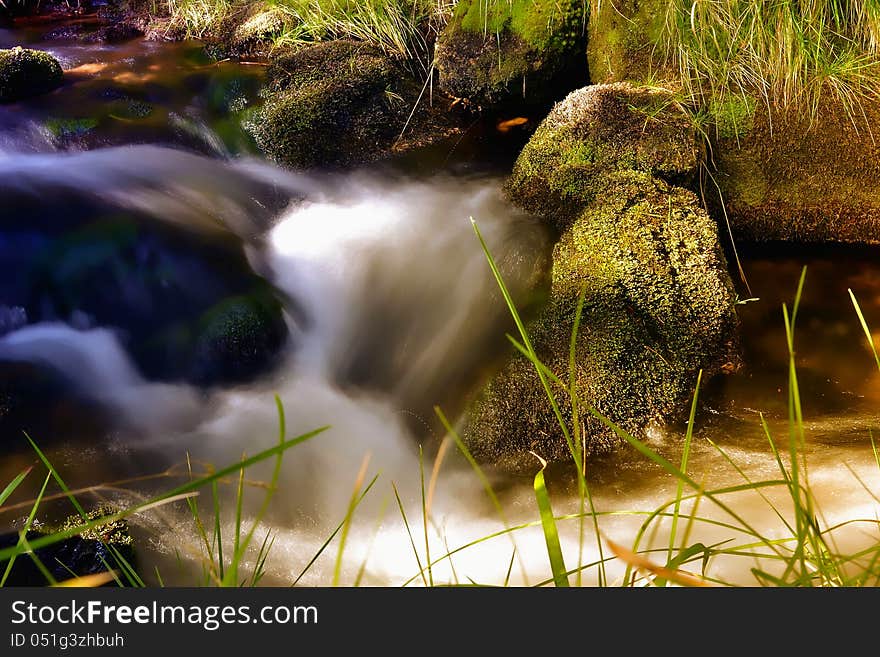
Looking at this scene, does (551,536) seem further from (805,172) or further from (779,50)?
(779,50)

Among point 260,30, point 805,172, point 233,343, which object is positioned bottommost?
point 233,343

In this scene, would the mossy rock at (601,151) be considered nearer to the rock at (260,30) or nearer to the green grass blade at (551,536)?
the green grass blade at (551,536)

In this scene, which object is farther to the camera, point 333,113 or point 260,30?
point 260,30

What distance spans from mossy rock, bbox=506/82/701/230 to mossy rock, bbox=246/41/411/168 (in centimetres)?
Result: 118

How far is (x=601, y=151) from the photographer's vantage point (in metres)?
3.14

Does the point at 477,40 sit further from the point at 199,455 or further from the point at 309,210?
the point at 199,455

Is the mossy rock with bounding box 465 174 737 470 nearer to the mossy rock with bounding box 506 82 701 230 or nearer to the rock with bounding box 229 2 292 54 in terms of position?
the mossy rock with bounding box 506 82 701 230

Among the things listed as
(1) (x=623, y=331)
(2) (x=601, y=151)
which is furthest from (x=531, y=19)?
(1) (x=623, y=331)

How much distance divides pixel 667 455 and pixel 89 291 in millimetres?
2723

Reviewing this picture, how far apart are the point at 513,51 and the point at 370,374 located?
2.34 metres

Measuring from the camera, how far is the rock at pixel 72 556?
190 centimetres

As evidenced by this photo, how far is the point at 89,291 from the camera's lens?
123 inches

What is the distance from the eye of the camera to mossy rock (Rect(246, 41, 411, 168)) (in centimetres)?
408

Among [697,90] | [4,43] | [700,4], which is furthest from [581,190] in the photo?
[4,43]
